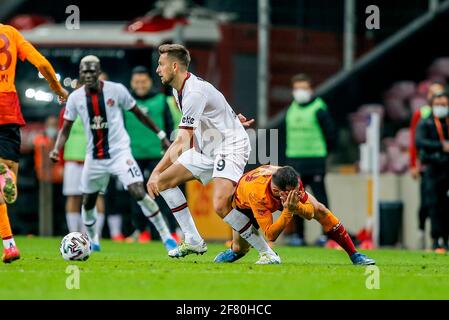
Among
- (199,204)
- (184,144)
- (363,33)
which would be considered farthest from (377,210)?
(184,144)

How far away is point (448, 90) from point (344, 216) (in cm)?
440

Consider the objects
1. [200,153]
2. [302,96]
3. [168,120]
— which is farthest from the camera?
[302,96]

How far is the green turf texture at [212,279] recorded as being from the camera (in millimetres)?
9156

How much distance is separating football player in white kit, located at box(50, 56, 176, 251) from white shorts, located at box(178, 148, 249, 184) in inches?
85.6

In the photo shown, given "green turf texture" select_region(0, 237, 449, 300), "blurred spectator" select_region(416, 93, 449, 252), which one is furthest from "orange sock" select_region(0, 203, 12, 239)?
"blurred spectator" select_region(416, 93, 449, 252)

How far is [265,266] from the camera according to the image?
1128 centimetres

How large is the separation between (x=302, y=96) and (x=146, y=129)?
2.11m

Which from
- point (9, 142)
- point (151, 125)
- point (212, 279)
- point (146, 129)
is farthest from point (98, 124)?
point (212, 279)

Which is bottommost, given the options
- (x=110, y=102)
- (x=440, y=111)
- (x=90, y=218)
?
(x=90, y=218)

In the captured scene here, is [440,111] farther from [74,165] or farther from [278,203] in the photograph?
[278,203]

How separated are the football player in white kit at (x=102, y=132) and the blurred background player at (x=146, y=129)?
2514 mm

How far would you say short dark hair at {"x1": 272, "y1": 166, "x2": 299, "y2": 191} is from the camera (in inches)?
421

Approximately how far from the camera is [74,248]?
39.2 ft

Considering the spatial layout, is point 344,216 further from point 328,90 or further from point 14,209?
point 14,209
